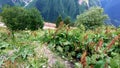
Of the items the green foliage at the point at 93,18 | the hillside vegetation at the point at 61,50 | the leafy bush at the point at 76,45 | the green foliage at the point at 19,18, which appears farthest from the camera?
the green foliage at the point at 93,18

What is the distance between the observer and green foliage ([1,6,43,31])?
4134cm

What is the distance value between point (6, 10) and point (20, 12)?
13.2 ft

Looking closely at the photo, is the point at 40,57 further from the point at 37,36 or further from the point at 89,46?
the point at 37,36

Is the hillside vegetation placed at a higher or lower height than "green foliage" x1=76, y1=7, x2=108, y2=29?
higher

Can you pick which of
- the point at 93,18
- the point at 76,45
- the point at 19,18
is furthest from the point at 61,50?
the point at 93,18

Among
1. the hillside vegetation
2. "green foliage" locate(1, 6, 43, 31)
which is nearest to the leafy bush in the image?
the hillside vegetation

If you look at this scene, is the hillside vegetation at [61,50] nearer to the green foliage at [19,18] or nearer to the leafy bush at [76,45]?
the leafy bush at [76,45]

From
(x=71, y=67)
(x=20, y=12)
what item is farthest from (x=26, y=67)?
(x=20, y=12)

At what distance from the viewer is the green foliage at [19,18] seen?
136 feet

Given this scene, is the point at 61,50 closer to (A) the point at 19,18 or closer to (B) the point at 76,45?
(B) the point at 76,45

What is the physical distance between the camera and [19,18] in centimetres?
4428

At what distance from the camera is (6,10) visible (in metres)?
42.9

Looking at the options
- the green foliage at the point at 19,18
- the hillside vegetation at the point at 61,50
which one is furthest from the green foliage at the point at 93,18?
the hillside vegetation at the point at 61,50

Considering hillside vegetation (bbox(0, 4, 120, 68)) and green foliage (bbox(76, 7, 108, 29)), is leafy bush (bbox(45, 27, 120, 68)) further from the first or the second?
green foliage (bbox(76, 7, 108, 29))
